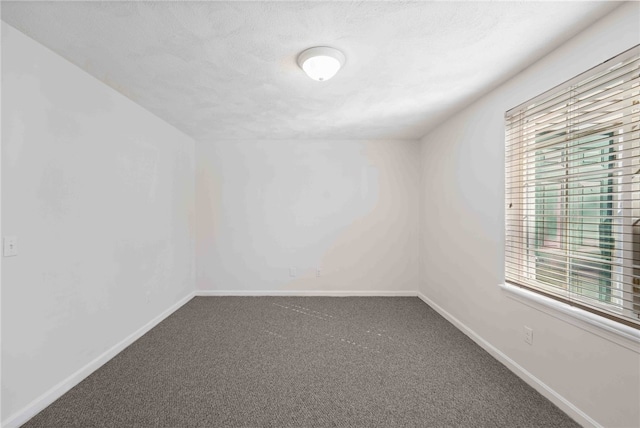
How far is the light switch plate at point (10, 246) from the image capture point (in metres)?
1.59

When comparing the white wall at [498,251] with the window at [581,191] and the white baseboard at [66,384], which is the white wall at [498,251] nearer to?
the window at [581,191]

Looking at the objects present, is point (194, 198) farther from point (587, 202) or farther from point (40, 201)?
point (587, 202)

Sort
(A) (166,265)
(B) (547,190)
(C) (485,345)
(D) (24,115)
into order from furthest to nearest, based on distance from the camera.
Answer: (A) (166,265), (C) (485,345), (B) (547,190), (D) (24,115)

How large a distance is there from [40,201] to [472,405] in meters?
3.18

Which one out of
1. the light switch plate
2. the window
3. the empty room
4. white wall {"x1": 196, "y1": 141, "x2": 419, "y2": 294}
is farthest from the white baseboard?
the window

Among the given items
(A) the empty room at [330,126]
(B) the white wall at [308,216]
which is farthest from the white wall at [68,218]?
(B) the white wall at [308,216]

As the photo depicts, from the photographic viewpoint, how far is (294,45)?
1.76 m

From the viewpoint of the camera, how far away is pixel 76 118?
2.07 metres

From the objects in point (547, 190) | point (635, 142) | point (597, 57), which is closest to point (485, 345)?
point (547, 190)

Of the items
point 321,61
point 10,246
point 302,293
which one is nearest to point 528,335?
point 321,61

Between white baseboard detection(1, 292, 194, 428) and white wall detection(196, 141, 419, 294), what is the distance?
4.91 feet

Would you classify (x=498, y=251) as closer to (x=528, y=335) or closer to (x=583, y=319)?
(x=528, y=335)

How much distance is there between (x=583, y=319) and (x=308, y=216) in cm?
317

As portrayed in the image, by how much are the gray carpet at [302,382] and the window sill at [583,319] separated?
23.6 inches
